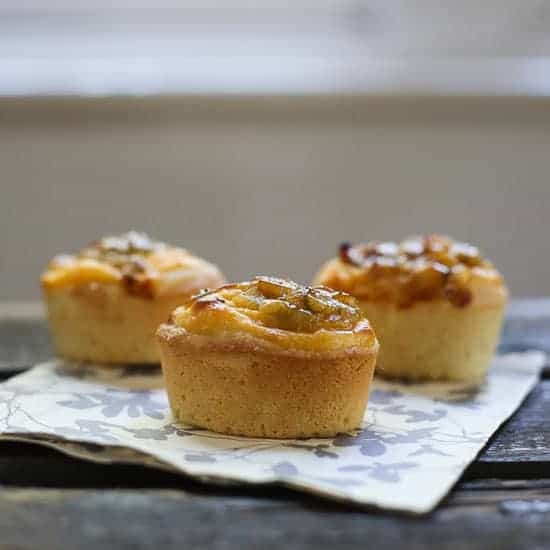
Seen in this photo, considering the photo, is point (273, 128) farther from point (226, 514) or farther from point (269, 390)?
point (226, 514)

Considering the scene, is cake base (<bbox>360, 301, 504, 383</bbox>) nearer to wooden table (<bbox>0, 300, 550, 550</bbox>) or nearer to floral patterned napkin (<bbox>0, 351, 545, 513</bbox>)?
floral patterned napkin (<bbox>0, 351, 545, 513</bbox>)

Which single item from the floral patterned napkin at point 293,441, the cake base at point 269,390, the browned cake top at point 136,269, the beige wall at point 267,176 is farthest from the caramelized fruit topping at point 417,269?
the beige wall at point 267,176

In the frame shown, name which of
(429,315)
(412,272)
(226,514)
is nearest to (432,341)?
(429,315)

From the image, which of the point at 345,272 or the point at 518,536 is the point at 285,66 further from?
the point at 518,536

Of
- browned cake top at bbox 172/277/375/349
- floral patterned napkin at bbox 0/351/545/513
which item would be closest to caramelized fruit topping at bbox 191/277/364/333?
browned cake top at bbox 172/277/375/349

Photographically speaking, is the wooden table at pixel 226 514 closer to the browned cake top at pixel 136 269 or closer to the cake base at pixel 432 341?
the cake base at pixel 432 341
